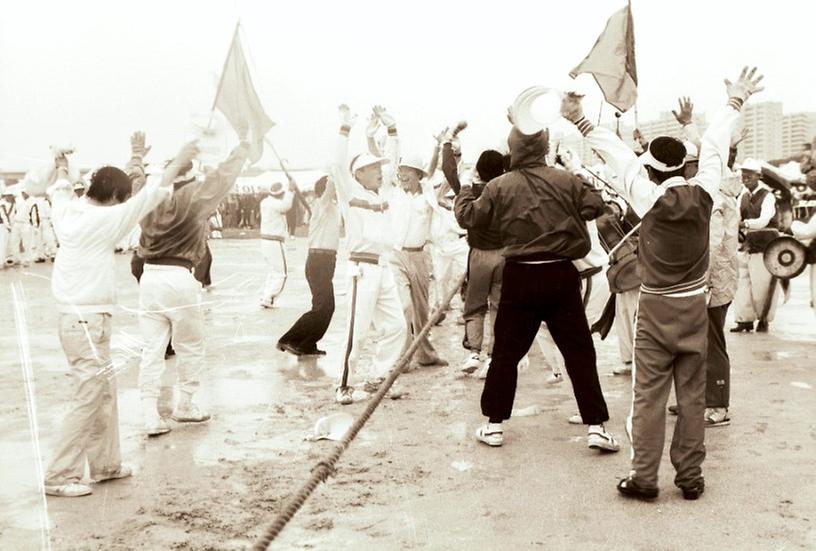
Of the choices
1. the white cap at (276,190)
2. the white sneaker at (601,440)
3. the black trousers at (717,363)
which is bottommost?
A: the white sneaker at (601,440)

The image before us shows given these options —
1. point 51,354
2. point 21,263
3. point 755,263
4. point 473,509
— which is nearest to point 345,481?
point 473,509

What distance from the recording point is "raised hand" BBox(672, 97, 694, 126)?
259 inches

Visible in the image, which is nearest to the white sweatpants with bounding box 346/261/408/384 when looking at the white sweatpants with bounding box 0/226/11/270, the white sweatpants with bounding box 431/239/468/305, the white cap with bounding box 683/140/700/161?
the white cap with bounding box 683/140/700/161

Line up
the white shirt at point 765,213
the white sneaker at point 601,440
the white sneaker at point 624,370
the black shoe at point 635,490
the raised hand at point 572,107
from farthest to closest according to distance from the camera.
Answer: the white shirt at point 765,213
the white sneaker at point 624,370
the white sneaker at point 601,440
the raised hand at point 572,107
the black shoe at point 635,490

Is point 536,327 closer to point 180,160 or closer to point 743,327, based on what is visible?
point 180,160

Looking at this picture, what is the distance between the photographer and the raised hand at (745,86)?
519 cm

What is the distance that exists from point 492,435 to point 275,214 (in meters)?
7.84

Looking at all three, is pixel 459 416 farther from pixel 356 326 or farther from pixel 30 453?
pixel 30 453

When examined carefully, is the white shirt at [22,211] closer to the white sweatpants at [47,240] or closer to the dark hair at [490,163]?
the white sweatpants at [47,240]

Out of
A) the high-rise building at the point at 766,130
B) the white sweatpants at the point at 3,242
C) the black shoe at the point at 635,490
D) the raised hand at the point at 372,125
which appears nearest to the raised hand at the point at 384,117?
the raised hand at the point at 372,125

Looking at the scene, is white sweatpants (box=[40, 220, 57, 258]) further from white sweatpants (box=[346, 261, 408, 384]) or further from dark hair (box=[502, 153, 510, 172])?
dark hair (box=[502, 153, 510, 172])

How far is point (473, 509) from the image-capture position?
190 inches

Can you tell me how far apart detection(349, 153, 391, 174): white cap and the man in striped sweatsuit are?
9.58ft

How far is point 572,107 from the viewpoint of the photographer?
552 cm
